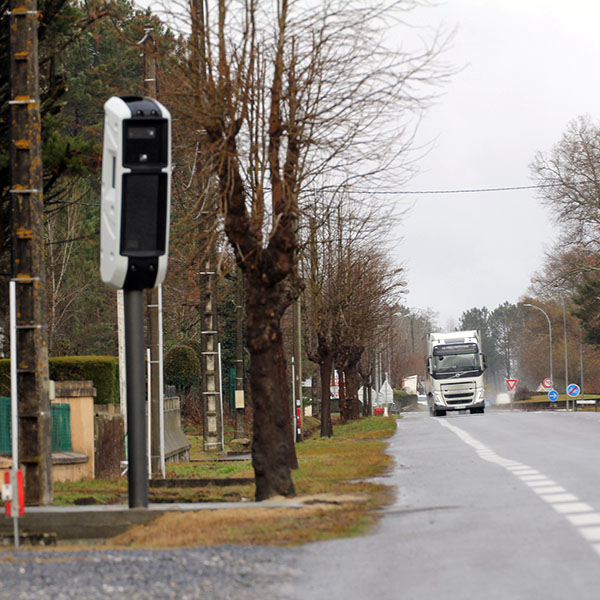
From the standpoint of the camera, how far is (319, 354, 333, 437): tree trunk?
46031mm

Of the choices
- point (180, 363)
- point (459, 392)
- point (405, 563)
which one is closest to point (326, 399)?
point (180, 363)

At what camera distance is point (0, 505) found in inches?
683

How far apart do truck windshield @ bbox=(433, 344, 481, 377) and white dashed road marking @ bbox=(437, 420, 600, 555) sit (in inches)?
1640

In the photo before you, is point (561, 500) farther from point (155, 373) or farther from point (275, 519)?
point (155, 373)

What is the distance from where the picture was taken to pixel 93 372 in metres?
26.7

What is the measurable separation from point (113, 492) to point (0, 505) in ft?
9.27

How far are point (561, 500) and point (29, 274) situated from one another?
6.82 m

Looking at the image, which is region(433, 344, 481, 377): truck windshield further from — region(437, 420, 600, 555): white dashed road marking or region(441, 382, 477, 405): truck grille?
region(437, 420, 600, 555): white dashed road marking

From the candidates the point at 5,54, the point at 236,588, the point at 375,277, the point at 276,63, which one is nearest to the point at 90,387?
the point at 5,54

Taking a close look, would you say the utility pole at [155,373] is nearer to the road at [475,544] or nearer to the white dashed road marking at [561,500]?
the white dashed road marking at [561,500]

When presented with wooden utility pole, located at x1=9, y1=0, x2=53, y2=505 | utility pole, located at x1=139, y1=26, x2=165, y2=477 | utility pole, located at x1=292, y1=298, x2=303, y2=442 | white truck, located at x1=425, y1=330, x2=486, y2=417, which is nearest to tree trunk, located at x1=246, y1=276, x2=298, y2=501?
wooden utility pole, located at x1=9, y1=0, x2=53, y2=505

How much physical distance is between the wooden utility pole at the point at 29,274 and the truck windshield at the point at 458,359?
47771 mm

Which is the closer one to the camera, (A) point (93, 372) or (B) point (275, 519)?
(B) point (275, 519)

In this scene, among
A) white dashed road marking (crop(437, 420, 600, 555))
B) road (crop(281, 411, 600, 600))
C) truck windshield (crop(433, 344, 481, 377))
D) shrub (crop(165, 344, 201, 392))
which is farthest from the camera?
truck windshield (crop(433, 344, 481, 377))
